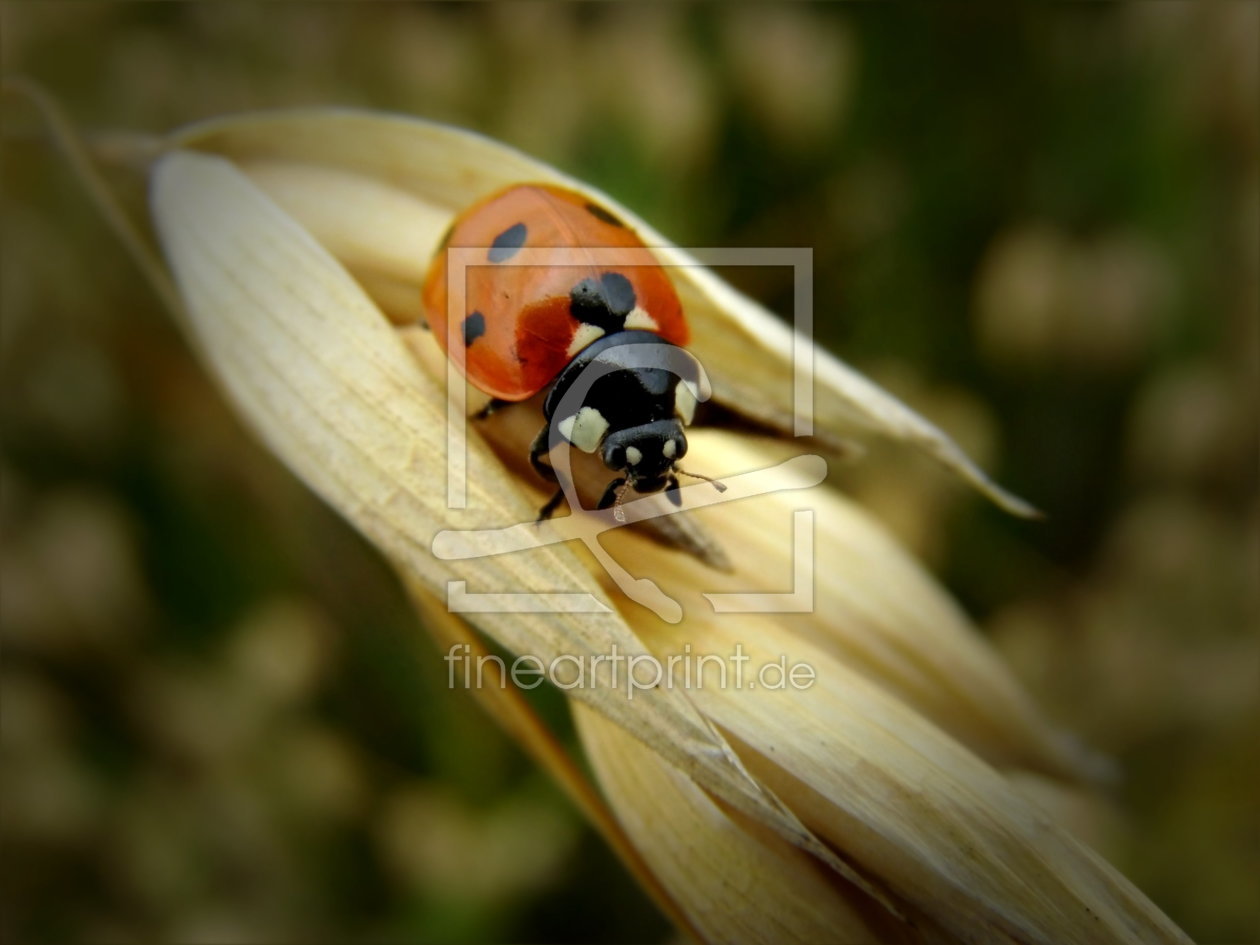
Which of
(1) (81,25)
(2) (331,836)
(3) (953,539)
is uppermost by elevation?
(1) (81,25)

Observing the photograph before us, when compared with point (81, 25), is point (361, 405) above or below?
below

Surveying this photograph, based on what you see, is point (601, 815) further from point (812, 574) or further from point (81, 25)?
point (81, 25)

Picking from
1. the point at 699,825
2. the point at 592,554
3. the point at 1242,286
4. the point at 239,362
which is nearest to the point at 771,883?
the point at 699,825

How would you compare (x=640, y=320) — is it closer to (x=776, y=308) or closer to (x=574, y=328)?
(x=574, y=328)

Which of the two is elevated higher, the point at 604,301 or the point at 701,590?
the point at 604,301

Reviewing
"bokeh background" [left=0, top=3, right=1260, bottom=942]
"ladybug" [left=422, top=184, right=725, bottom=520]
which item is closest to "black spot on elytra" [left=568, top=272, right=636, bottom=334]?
"ladybug" [left=422, top=184, right=725, bottom=520]
